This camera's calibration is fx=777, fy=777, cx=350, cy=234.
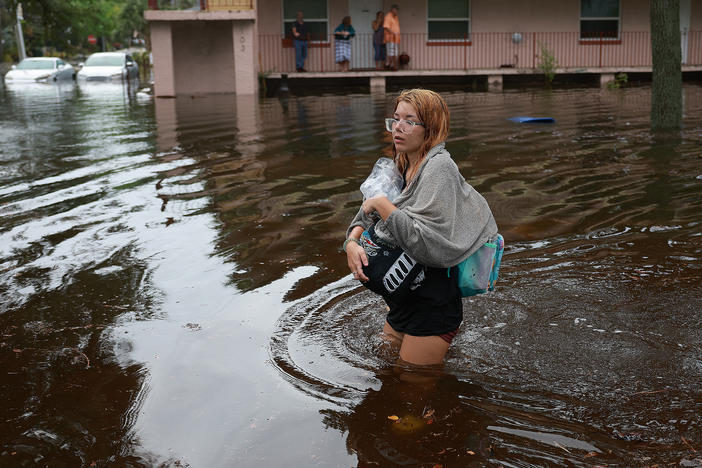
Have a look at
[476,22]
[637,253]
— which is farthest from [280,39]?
[637,253]

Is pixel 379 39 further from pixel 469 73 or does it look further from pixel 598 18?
pixel 598 18

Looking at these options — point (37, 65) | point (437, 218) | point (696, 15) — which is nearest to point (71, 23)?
point (37, 65)

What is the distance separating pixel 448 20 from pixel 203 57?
8.30 metres

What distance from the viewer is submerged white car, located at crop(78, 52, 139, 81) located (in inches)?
1328

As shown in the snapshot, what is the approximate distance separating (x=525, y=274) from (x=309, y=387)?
232 cm

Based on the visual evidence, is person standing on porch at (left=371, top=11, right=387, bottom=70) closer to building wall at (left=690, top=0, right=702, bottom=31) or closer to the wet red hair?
building wall at (left=690, top=0, right=702, bottom=31)

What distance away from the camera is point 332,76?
24.8 m

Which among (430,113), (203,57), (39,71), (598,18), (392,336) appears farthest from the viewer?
(39,71)

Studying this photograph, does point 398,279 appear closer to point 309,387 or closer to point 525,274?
point 309,387

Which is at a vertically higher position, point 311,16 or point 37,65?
point 311,16

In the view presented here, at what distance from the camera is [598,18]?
26.7 metres

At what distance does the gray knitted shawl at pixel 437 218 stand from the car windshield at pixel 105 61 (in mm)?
33466

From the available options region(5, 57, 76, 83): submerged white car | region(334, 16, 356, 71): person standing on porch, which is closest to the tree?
region(334, 16, 356, 71): person standing on porch

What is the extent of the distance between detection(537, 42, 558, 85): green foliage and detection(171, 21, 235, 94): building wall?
9.97m
